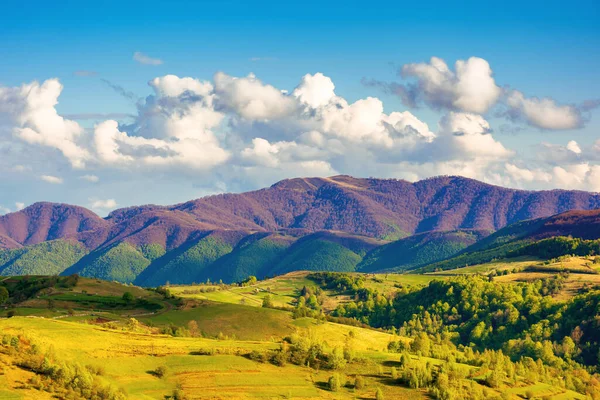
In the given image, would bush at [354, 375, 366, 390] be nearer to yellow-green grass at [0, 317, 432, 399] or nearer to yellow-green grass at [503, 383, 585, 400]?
yellow-green grass at [0, 317, 432, 399]

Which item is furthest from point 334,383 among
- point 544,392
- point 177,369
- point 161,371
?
point 544,392

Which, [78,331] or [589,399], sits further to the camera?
[589,399]

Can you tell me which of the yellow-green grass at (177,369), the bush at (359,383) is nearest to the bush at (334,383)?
the yellow-green grass at (177,369)

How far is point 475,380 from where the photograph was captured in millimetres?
166750

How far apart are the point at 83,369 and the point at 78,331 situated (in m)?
37.1

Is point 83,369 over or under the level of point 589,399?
over

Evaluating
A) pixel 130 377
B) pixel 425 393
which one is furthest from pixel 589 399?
pixel 130 377

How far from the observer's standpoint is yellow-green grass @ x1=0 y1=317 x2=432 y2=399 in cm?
12938

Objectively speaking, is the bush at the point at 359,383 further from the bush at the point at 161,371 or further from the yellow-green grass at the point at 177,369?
the bush at the point at 161,371

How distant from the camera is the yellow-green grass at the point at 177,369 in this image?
12938 centimetres

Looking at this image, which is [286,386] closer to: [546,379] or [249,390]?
[249,390]

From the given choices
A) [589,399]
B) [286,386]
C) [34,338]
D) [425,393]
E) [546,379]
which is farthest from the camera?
[546,379]

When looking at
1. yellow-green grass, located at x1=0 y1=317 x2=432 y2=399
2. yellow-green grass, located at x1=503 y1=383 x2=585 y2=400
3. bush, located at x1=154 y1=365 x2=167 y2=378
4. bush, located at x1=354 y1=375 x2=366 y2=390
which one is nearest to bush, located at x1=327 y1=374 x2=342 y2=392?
yellow-green grass, located at x1=0 y1=317 x2=432 y2=399

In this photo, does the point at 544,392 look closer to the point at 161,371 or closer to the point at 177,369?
the point at 177,369
